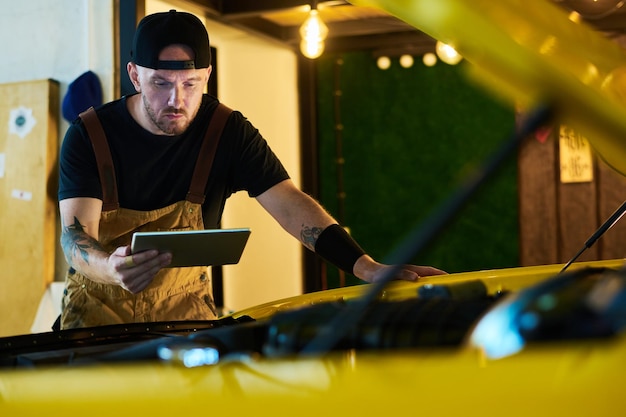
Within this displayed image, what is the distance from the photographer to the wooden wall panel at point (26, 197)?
195 inches

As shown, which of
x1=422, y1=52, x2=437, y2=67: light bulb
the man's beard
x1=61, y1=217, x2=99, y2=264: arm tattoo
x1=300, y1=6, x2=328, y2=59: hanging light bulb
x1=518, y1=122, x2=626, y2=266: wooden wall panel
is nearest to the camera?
x1=61, y1=217, x2=99, y2=264: arm tattoo

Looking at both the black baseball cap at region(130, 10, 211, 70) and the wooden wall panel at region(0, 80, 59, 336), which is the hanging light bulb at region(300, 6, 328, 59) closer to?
the wooden wall panel at region(0, 80, 59, 336)

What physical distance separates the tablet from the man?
1.24ft

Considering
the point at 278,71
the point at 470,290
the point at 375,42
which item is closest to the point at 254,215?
the point at 278,71

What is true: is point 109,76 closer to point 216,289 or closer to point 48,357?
point 216,289

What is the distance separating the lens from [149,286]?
7.98ft

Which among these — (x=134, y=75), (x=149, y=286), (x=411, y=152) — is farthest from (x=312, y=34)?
(x=149, y=286)

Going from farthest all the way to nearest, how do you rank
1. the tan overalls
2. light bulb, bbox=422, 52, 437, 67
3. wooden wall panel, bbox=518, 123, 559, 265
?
light bulb, bbox=422, 52, 437, 67 < wooden wall panel, bbox=518, 123, 559, 265 < the tan overalls

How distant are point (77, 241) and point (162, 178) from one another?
312mm

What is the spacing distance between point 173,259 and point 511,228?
531 cm

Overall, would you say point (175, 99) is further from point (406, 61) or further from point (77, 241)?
point (406, 61)

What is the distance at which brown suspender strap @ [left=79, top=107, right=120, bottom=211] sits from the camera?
2.46m

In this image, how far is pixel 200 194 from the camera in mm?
2541

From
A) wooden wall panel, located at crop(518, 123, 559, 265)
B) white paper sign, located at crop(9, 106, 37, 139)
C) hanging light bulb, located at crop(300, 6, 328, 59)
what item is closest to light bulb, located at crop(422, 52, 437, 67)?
wooden wall panel, located at crop(518, 123, 559, 265)
